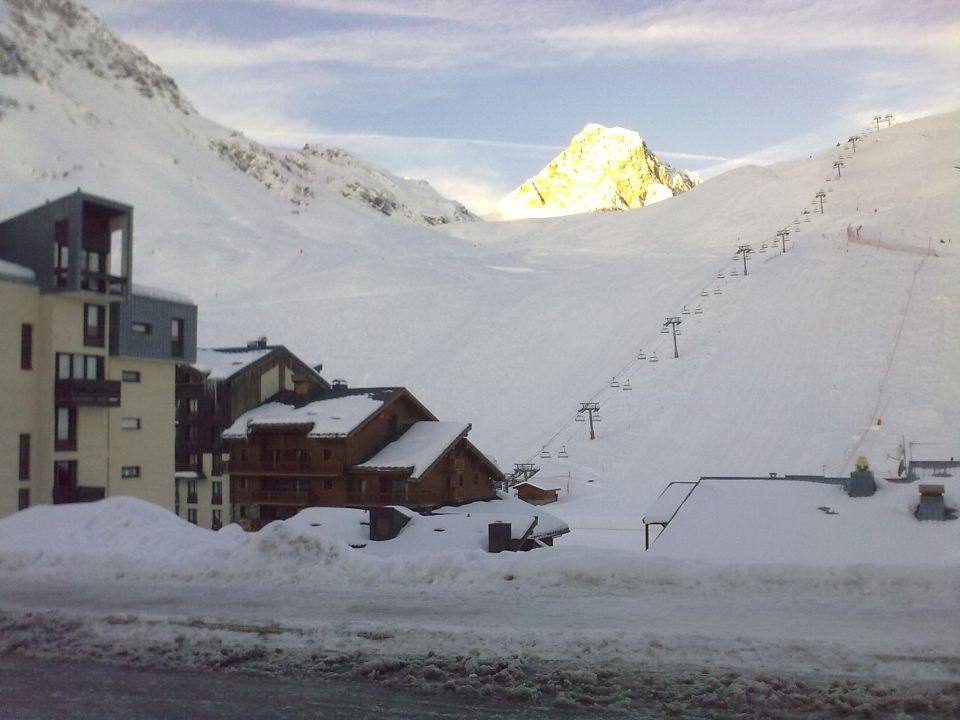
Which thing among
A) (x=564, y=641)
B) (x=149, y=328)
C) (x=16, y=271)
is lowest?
(x=564, y=641)

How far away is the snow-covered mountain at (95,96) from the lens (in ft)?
479

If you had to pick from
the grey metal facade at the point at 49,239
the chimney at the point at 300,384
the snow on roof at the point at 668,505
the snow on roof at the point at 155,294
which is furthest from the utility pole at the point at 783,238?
the grey metal facade at the point at 49,239

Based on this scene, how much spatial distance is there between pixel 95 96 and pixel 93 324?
6111 inches

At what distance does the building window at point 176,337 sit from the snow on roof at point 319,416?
7933 mm

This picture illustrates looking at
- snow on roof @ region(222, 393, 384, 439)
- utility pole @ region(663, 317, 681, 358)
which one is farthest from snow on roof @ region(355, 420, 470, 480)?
utility pole @ region(663, 317, 681, 358)

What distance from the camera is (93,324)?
30.1 m

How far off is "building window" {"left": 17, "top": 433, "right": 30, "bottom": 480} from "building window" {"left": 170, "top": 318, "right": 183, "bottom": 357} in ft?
23.8

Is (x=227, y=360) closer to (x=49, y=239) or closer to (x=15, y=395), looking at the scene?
(x=49, y=239)

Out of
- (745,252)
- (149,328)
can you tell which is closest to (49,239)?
(149,328)

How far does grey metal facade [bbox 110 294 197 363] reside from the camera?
31.1m

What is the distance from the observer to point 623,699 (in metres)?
8.08

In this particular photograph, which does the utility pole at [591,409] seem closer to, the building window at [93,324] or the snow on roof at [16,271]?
the building window at [93,324]

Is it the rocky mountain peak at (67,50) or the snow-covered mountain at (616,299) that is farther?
the rocky mountain peak at (67,50)

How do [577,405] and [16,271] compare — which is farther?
[577,405]
